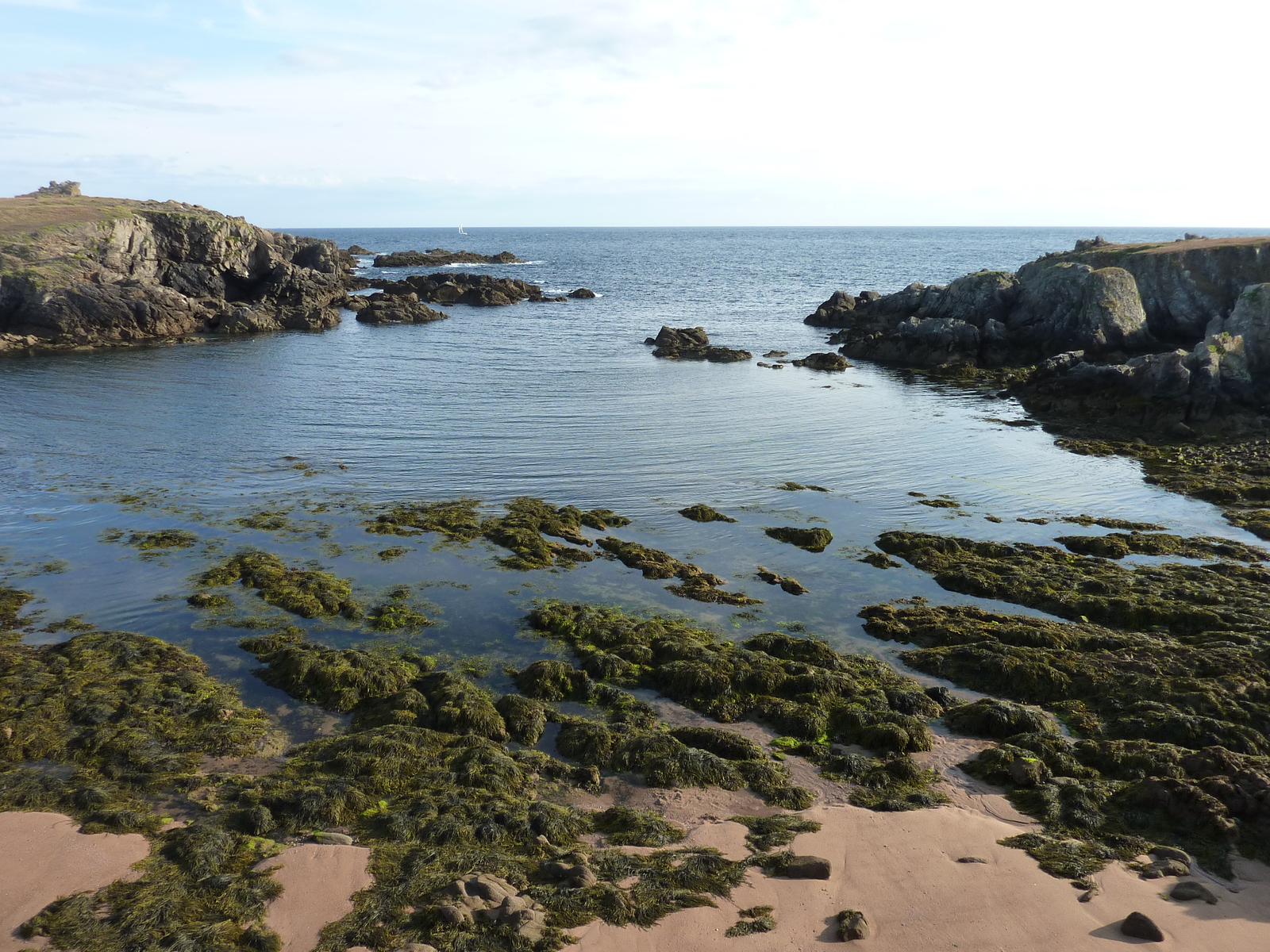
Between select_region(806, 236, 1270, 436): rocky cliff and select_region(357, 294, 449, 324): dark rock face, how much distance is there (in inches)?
1298

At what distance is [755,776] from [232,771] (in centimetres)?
733

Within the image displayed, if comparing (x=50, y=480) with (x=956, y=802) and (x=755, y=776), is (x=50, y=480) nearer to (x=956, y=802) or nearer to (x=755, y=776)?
(x=755, y=776)

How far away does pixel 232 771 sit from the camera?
438 inches

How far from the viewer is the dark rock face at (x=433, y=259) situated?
123875 mm

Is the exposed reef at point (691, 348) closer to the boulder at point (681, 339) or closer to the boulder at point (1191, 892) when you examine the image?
the boulder at point (681, 339)

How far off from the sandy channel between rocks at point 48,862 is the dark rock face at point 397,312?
2286 inches

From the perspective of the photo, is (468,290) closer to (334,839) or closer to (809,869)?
(334,839)

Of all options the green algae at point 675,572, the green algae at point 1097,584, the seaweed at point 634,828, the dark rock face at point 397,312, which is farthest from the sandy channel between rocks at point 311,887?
the dark rock face at point 397,312

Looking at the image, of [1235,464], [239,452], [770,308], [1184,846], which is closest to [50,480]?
[239,452]

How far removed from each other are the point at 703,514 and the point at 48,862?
16.2 metres

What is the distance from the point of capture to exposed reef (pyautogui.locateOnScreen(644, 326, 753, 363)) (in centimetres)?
5022

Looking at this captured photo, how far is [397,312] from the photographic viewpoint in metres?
64.6

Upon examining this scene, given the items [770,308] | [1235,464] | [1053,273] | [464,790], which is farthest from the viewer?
[770,308]

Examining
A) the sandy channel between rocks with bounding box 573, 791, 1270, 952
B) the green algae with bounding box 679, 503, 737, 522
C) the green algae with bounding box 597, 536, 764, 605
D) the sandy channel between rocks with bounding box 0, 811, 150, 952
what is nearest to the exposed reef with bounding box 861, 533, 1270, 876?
the sandy channel between rocks with bounding box 573, 791, 1270, 952
